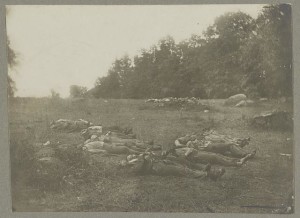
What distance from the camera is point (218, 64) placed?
2795mm

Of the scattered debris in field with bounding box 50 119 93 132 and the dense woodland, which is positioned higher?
the dense woodland

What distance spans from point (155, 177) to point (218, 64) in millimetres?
774

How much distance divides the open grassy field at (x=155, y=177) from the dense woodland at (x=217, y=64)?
0.08m

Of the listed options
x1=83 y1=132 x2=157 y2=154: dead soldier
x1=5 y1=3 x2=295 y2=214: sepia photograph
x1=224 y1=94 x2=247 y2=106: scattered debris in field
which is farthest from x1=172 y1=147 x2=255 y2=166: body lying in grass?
x1=224 y1=94 x2=247 y2=106: scattered debris in field

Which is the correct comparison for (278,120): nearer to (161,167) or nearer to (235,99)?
(235,99)

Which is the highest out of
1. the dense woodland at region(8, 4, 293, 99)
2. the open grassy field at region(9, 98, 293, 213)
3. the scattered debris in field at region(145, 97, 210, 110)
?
the dense woodland at region(8, 4, 293, 99)

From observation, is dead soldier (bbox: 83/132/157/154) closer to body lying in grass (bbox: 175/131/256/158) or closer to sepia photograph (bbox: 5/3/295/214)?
sepia photograph (bbox: 5/3/295/214)

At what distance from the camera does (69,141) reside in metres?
2.85

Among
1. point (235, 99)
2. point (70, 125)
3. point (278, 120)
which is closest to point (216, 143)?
point (235, 99)

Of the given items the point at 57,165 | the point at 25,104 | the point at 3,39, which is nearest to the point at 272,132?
the point at 57,165

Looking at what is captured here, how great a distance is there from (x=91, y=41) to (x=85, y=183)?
86cm

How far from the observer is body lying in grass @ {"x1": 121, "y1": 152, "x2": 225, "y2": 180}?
2787mm

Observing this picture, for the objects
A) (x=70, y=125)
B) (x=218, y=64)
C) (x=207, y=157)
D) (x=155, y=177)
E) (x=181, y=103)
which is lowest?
(x=155, y=177)

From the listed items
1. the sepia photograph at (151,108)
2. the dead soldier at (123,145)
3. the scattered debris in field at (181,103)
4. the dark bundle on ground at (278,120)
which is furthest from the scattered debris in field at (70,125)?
the dark bundle on ground at (278,120)
